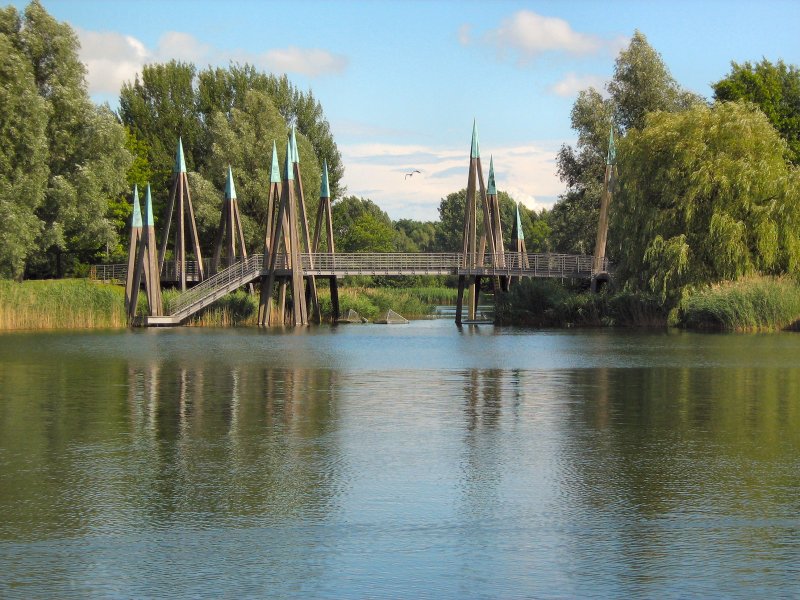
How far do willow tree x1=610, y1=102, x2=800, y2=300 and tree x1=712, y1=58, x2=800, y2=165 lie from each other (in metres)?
15.4

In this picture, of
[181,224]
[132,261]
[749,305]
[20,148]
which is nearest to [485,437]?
[749,305]

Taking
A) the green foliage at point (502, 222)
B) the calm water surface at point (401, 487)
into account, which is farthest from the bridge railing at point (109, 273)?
the green foliage at point (502, 222)

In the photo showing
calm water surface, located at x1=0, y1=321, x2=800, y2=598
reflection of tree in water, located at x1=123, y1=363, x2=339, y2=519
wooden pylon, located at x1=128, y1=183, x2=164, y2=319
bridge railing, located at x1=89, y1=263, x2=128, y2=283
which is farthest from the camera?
bridge railing, located at x1=89, y1=263, x2=128, y2=283

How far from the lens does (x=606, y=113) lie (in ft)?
217

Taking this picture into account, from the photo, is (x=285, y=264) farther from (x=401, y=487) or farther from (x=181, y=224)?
(x=401, y=487)

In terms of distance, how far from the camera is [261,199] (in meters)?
69.2

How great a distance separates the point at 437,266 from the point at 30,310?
2195 cm

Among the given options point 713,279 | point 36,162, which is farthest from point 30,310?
point 713,279

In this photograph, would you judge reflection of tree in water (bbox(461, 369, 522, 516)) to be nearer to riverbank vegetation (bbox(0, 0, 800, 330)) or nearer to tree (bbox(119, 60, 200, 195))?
riverbank vegetation (bbox(0, 0, 800, 330))

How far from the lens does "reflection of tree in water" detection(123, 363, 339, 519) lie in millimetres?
10602

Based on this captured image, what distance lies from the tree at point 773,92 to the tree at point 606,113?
174 inches

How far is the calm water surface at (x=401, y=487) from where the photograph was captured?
26.7 feet

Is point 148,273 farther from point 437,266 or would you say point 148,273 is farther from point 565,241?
point 565,241

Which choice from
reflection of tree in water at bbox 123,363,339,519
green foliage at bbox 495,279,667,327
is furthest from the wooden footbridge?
reflection of tree in water at bbox 123,363,339,519
